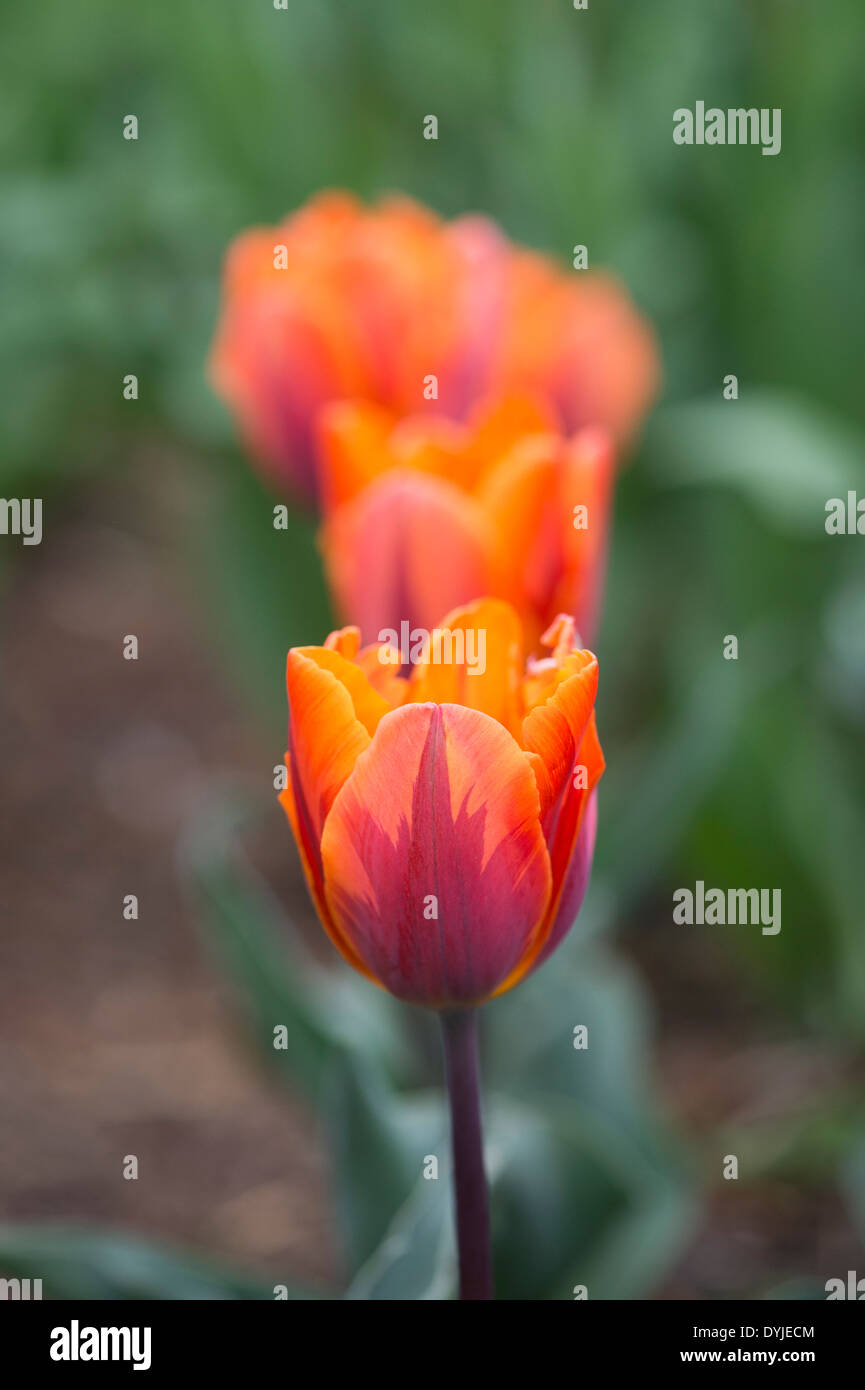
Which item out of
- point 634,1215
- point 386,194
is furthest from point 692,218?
point 634,1215

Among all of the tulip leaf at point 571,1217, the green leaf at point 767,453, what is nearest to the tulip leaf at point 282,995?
the tulip leaf at point 571,1217

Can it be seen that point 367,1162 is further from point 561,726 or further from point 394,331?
point 394,331
